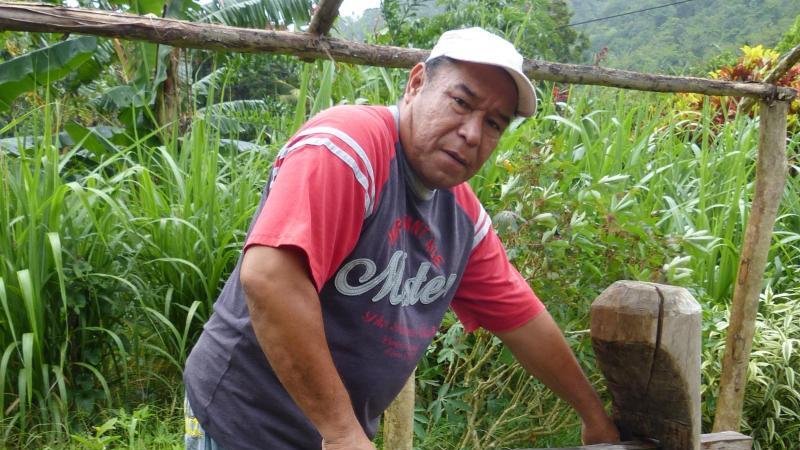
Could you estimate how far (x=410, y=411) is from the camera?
2.71 metres

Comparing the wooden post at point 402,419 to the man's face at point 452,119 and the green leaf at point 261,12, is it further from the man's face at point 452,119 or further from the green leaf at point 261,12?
the green leaf at point 261,12

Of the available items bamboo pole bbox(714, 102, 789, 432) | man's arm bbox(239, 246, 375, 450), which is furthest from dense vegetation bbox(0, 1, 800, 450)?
man's arm bbox(239, 246, 375, 450)

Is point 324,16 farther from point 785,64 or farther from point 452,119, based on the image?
point 785,64

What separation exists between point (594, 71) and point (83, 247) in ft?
7.26

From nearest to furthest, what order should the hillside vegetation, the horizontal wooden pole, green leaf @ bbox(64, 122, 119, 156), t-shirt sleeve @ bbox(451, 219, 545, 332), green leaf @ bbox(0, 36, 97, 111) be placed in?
the horizontal wooden pole, t-shirt sleeve @ bbox(451, 219, 545, 332), green leaf @ bbox(64, 122, 119, 156), green leaf @ bbox(0, 36, 97, 111), the hillside vegetation

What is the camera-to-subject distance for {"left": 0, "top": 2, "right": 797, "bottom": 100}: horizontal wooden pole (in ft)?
6.20

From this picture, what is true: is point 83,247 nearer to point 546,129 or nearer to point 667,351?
point 546,129

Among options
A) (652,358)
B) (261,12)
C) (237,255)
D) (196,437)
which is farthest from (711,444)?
Result: (261,12)

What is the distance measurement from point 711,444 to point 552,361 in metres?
0.41

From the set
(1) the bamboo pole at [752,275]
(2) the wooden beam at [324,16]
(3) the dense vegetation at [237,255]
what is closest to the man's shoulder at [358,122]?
(2) the wooden beam at [324,16]

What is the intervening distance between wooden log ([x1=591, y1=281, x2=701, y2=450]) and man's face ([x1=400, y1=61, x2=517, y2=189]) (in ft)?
1.34

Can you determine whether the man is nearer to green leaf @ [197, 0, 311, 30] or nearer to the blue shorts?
the blue shorts

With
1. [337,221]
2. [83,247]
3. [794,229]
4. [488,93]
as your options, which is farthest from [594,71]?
[794,229]

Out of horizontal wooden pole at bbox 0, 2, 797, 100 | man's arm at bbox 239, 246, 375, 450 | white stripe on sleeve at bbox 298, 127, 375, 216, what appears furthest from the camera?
horizontal wooden pole at bbox 0, 2, 797, 100
